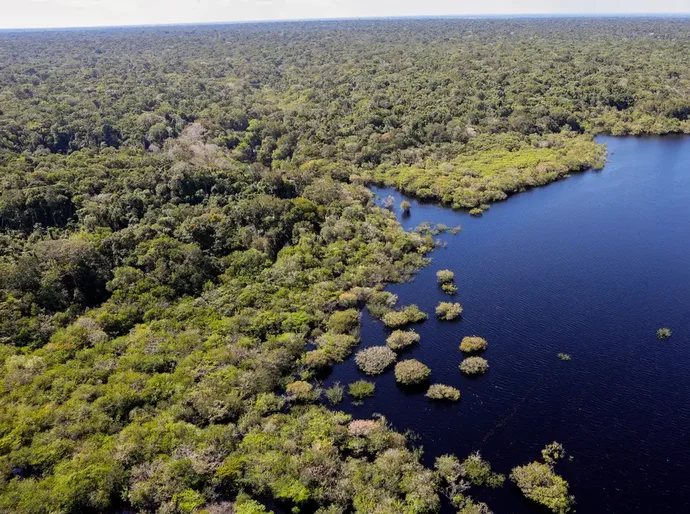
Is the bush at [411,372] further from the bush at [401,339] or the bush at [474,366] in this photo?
the bush at [474,366]

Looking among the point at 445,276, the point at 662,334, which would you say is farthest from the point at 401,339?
the point at 662,334

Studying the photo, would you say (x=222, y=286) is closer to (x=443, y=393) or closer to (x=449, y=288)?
(x=449, y=288)

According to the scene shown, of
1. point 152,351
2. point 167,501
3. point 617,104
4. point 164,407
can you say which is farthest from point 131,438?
point 617,104

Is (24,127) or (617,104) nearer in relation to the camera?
(24,127)

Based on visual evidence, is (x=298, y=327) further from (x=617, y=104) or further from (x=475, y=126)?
(x=617, y=104)

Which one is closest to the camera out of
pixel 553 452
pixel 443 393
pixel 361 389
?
pixel 553 452
